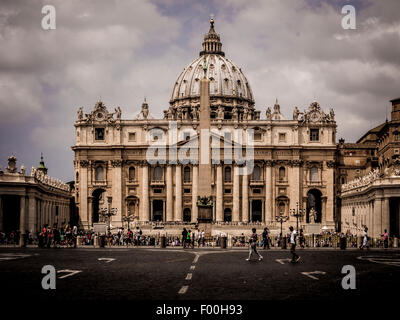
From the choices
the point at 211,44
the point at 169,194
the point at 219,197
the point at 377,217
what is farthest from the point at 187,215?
the point at 211,44

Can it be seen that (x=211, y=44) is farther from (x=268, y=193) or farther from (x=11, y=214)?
(x=11, y=214)

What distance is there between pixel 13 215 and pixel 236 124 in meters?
41.1

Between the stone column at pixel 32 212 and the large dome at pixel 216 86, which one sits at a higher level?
the large dome at pixel 216 86

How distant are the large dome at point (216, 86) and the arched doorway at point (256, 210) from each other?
3415cm

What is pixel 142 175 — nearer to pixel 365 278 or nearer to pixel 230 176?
pixel 230 176

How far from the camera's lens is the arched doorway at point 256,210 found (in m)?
107

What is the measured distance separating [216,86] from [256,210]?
4411cm

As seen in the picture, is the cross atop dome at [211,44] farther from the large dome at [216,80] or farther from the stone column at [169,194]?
the stone column at [169,194]

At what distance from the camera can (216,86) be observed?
473 feet

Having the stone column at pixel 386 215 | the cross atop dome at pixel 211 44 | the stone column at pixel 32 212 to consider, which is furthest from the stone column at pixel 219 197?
the cross atop dome at pixel 211 44

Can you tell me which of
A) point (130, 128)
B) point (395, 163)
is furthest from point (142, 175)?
point (395, 163)

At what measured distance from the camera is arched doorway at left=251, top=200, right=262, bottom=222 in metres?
107

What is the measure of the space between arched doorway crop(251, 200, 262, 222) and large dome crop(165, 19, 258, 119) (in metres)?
34.2

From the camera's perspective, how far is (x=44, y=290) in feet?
65.6
